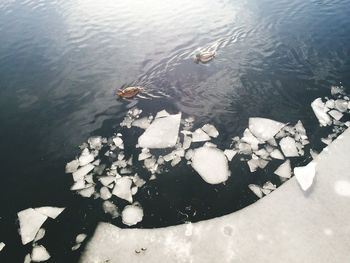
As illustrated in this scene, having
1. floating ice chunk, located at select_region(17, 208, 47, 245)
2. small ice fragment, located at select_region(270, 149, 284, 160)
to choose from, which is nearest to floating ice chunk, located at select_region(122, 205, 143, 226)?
floating ice chunk, located at select_region(17, 208, 47, 245)

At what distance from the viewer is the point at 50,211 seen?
2.82 m

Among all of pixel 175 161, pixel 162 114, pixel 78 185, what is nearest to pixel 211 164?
pixel 175 161

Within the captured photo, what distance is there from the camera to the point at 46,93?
14.9ft

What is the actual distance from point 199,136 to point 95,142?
126 centimetres

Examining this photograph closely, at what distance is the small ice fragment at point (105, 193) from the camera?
288 cm

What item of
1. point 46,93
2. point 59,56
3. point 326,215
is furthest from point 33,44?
point 326,215

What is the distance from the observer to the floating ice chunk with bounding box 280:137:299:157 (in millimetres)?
3122

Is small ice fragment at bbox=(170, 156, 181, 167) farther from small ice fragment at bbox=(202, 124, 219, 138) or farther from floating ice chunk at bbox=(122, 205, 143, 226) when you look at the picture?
floating ice chunk at bbox=(122, 205, 143, 226)

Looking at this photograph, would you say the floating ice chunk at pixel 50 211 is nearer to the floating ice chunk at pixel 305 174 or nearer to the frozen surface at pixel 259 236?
the frozen surface at pixel 259 236

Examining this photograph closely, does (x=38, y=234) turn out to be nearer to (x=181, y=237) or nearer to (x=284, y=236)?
(x=181, y=237)

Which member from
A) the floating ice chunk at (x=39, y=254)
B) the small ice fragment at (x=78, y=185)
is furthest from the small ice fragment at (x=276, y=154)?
the floating ice chunk at (x=39, y=254)

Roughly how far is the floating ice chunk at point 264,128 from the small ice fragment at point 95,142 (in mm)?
1823

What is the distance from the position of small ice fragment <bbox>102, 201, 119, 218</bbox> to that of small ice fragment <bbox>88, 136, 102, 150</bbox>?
82cm

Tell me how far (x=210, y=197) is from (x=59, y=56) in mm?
4302
